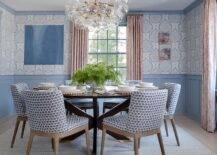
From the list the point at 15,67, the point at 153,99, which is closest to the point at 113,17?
the point at 153,99

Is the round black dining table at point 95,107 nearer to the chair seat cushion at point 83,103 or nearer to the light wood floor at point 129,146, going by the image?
the light wood floor at point 129,146

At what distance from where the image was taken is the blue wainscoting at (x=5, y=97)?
587cm

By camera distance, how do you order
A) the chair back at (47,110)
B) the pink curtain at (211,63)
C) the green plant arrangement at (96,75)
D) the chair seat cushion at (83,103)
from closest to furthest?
the chair back at (47,110) → the green plant arrangement at (96,75) → the chair seat cushion at (83,103) → the pink curtain at (211,63)

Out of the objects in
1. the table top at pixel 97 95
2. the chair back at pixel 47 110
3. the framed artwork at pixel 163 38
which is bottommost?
the chair back at pixel 47 110

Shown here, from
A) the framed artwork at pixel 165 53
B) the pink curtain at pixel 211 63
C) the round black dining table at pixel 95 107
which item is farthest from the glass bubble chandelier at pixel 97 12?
the framed artwork at pixel 165 53

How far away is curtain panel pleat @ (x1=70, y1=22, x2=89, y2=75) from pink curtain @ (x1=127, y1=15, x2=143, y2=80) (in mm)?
1005

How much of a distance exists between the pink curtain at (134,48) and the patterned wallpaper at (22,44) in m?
1.43

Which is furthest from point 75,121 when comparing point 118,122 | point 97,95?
point 118,122

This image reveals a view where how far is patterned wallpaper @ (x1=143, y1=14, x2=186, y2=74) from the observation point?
6.43 metres

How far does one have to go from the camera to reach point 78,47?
6359mm

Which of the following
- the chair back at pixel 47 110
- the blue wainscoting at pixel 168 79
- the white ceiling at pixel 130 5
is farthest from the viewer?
the blue wainscoting at pixel 168 79

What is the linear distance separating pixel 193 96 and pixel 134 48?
1692mm

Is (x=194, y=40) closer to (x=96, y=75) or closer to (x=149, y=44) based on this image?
(x=149, y=44)

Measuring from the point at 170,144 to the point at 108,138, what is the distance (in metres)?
0.95
